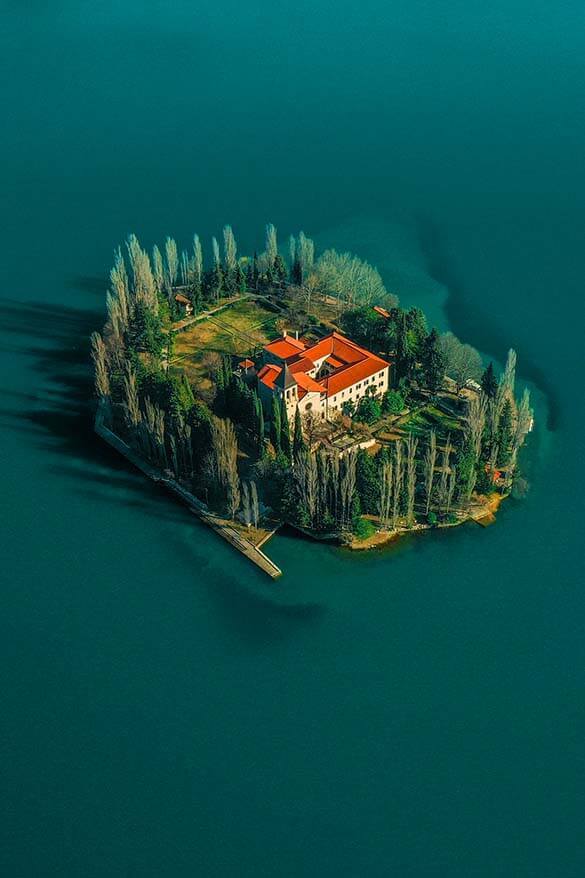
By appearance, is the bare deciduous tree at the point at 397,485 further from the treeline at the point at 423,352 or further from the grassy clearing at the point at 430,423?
the treeline at the point at 423,352

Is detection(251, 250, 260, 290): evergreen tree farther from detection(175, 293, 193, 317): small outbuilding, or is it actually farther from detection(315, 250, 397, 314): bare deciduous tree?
detection(175, 293, 193, 317): small outbuilding

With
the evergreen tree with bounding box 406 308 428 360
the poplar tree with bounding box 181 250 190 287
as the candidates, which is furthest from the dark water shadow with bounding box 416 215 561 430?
the poplar tree with bounding box 181 250 190 287

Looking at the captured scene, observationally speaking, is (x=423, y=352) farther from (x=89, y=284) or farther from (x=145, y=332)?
(x=89, y=284)

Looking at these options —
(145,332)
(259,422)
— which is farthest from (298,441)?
(145,332)

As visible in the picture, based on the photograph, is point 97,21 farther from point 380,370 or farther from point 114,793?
point 114,793

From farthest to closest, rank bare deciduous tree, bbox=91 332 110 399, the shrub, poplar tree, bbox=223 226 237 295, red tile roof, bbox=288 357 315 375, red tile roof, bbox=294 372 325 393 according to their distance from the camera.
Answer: poplar tree, bbox=223 226 237 295, bare deciduous tree, bbox=91 332 110 399, the shrub, red tile roof, bbox=288 357 315 375, red tile roof, bbox=294 372 325 393

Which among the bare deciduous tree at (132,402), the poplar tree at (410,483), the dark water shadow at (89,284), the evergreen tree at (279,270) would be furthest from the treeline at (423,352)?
the dark water shadow at (89,284)
